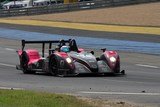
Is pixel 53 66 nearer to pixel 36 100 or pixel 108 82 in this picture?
pixel 108 82

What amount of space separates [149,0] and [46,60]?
49.3 metres

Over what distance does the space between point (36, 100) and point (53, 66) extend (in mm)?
6778

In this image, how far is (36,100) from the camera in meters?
9.34

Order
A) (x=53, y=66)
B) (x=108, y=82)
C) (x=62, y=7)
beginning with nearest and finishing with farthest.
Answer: (x=108, y=82)
(x=53, y=66)
(x=62, y=7)

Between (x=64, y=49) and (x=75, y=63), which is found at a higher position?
(x=64, y=49)

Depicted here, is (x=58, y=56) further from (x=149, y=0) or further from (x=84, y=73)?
(x=149, y=0)

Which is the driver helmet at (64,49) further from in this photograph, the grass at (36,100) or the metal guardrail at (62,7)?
the metal guardrail at (62,7)

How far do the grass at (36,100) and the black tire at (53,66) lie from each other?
18.3 feet

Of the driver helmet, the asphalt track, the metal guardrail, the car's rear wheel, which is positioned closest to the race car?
the driver helmet

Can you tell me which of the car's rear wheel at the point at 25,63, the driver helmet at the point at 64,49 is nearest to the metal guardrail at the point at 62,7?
the car's rear wheel at the point at 25,63

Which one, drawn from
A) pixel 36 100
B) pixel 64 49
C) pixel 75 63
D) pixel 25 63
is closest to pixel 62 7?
pixel 25 63

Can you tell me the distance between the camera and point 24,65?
1762cm

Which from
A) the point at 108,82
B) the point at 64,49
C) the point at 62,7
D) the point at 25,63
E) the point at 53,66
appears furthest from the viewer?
the point at 62,7

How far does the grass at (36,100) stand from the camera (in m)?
8.91
